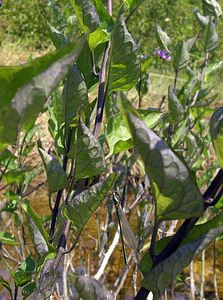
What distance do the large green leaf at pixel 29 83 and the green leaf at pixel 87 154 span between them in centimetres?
19

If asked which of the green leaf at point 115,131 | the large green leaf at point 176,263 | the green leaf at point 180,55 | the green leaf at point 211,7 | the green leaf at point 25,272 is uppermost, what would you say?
the green leaf at point 211,7

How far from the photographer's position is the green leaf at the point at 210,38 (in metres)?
1.49

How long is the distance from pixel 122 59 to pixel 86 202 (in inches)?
6.3

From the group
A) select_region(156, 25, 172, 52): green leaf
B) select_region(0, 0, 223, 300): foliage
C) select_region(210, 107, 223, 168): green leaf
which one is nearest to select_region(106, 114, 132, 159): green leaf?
select_region(0, 0, 223, 300): foliage

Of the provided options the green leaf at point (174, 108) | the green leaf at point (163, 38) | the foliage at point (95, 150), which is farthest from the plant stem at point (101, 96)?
the green leaf at point (163, 38)

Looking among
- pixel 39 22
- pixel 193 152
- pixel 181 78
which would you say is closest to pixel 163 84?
pixel 181 78

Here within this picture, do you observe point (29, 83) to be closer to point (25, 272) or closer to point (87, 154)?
point (87, 154)

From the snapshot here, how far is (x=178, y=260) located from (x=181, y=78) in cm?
630

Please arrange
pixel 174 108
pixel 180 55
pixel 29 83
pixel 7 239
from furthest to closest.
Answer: pixel 180 55
pixel 174 108
pixel 7 239
pixel 29 83

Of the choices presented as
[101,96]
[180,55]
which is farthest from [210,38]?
[101,96]

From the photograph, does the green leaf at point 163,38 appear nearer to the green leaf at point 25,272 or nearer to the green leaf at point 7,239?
the green leaf at point 7,239

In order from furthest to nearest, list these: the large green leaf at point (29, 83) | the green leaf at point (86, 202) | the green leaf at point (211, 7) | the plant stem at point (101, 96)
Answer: the green leaf at point (211, 7), the plant stem at point (101, 96), the green leaf at point (86, 202), the large green leaf at point (29, 83)

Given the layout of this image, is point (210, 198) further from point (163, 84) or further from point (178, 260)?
point (163, 84)

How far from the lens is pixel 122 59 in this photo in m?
0.64
